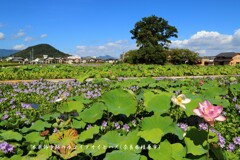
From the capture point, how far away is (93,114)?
358cm

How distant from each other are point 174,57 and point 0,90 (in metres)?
39.3

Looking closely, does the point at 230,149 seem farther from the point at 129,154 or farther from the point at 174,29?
the point at 174,29

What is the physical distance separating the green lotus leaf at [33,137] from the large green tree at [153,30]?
1821 inches

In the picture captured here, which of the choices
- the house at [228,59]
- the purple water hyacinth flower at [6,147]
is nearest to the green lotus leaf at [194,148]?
the purple water hyacinth flower at [6,147]

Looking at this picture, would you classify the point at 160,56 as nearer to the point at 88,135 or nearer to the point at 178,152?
the point at 88,135

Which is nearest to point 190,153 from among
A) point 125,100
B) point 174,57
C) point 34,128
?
point 125,100

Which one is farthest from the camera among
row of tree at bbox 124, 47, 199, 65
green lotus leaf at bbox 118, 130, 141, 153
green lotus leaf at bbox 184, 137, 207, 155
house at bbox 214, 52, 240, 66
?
house at bbox 214, 52, 240, 66

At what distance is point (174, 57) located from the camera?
44.9 metres

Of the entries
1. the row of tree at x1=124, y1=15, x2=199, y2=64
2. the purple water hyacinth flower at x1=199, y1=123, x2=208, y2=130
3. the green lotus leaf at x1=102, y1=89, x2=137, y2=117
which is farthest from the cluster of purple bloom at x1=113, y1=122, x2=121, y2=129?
the row of tree at x1=124, y1=15, x2=199, y2=64

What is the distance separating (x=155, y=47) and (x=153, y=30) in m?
7.61

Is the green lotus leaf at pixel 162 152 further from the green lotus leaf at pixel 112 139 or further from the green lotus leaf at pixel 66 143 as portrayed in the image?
the green lotus leaf at pixel 66 143

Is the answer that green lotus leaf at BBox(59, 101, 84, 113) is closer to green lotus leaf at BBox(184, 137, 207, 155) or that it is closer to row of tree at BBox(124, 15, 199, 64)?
green lotus leaf at BBox(184, 137, 207, 155)

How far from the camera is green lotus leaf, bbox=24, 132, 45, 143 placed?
3.07 metres

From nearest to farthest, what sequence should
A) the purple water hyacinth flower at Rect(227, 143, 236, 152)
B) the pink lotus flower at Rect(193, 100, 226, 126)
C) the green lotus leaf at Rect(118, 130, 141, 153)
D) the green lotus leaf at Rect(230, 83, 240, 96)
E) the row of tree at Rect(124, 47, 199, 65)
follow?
1. the pink lotus flower at Rect(193, 100, 226, 126)
2. the green lotus leaf at Rect(118, 130, 141, 153)
3. the purple water hyacinth flower at Rect(227, 143, 236, 152)
4. the green lotus leaf at Rect(230, 83, 240, 96)
5. the row of tree at Rect(124, 47, 199, 65)
